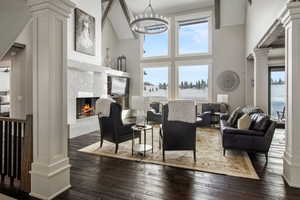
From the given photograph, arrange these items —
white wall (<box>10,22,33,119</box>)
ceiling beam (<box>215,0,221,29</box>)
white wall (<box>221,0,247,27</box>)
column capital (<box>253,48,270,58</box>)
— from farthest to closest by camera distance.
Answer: ceiling beam (<box>215,0,221,29</box>), white wall (<box>221,0,247,27</box>), column capital (<box>253,48,270,58</box>), white wall (<box>10,22,33,119</box>)

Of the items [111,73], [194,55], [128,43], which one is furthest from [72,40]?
[194,55]

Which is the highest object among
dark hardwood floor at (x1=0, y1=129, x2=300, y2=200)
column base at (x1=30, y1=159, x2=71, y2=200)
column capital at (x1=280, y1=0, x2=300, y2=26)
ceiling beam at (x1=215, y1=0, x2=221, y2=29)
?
A: ceiling beam at (x1=215, y1=0, x2=221, y2=29)

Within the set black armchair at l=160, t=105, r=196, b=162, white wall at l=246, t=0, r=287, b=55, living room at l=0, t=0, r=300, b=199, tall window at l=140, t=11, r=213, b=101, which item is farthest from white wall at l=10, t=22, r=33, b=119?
white wall at l=246, t=0, r=287, b=55

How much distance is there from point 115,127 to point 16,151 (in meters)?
1.76

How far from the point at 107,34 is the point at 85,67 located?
326 cm

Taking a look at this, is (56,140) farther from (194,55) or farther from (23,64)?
(194,55)

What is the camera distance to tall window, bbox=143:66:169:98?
8438 millimetres

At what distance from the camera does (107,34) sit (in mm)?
8414

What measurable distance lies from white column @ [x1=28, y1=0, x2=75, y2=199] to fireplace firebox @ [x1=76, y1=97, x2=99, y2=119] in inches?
139

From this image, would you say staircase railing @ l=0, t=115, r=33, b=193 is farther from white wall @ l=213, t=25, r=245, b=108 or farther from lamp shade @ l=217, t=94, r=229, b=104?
white wall @ l=213, t=25, r=245, b=108

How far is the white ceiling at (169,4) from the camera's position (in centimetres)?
744

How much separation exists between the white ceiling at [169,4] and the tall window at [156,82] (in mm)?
2530

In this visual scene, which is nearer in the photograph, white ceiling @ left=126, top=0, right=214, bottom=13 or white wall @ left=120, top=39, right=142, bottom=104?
white ceiling @ left=126, top=0, right=214, bottom=13

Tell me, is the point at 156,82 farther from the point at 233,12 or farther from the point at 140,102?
the point at 233,12
